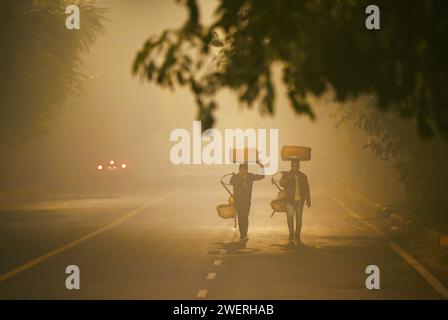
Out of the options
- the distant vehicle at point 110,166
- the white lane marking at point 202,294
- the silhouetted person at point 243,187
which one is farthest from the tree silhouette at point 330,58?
the distant vehicle at point 110,166

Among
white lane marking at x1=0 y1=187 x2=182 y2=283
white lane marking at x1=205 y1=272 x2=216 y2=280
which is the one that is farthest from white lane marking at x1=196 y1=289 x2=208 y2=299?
white lane marking at x1=0 y1=187 x2=182 y2=283

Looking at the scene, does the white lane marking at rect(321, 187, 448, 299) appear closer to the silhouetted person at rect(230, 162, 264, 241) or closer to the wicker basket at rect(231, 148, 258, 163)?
the silhouetted person at rect(230, 162, 264, 241)

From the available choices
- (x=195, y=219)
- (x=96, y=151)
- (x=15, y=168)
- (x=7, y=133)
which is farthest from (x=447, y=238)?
(x=96, y=151)

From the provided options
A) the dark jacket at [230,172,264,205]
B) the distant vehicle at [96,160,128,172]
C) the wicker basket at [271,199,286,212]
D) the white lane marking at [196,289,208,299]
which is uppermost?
the dark jacket at [230,172,264,205]

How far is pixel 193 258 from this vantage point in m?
18.2

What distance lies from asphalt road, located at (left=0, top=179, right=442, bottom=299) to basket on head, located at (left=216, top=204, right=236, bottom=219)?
1.81 ft

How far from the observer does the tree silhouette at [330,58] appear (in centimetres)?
771

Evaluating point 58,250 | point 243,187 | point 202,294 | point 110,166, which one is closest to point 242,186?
point 243,187

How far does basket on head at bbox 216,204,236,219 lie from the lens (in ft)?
75.2

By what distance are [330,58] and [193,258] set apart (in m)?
10.6

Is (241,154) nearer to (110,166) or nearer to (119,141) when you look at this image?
(110,166)

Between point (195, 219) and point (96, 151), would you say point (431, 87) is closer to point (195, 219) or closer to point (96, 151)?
point (195, 219)

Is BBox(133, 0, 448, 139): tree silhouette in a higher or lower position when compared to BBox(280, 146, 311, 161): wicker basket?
higher

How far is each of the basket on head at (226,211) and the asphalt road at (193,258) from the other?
0.55m
